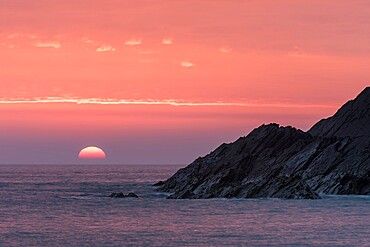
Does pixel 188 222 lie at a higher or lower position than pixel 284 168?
lower

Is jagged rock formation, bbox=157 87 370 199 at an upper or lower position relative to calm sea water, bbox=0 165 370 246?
upper

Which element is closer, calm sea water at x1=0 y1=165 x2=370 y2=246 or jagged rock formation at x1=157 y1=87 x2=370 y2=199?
calm sea water at x1=0 y1=165 x2=370 y2=246

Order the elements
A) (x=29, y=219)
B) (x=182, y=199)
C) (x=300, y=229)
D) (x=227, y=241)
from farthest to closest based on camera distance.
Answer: (x=182, y=199) < (x=29, y=219) < (x=300, y=229) < (x=227, y=241)

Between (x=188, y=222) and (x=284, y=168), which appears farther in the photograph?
(x=284, y=168)

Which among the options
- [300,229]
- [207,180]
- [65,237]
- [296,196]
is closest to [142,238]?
[65,237]

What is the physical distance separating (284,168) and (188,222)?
5084cm

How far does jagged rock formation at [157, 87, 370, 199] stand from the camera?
115 m

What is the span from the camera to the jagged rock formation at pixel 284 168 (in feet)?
379

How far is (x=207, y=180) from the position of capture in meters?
124

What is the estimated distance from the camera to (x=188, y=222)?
79.2 m

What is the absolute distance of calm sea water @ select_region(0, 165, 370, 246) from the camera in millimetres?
63438

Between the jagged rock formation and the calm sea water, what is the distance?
554 centimetres

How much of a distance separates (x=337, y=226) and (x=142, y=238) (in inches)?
833

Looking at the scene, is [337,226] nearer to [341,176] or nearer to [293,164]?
[341,176]
